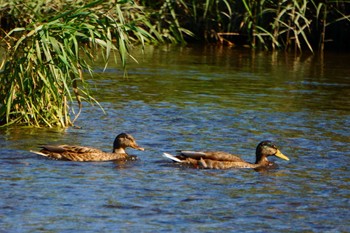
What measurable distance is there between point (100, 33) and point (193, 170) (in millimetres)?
2310

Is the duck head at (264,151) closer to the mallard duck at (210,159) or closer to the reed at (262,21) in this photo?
the mallard duck at (210,159)

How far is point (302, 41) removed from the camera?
2327cm

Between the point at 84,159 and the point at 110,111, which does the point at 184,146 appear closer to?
the point at 84,159

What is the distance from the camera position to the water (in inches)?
350

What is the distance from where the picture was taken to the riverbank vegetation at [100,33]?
12.2m

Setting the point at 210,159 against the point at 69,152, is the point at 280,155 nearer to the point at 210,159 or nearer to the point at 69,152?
the point at 210,159

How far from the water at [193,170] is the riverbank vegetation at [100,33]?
427 millimetres

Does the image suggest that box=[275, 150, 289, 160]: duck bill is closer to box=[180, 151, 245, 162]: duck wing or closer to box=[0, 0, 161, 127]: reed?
box=[180, 151, 245, 162]: duck wing

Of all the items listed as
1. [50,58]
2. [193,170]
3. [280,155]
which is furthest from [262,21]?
[193,170]

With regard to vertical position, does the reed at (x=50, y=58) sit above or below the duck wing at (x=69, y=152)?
above

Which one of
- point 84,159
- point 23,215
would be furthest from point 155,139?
point 23,215

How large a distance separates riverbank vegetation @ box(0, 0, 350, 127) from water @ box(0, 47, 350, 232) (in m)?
0.43

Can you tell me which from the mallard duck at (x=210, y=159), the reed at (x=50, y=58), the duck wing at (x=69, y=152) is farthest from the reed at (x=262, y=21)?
the duck wing at (x=69, y=152)

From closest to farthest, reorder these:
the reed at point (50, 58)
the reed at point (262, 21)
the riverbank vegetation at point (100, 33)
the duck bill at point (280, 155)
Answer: the duck bill at point (280, 155) → the reed at point (50, 58) → the riverbank vegetation at point (100, 33) → the reed at point (262, 21)
